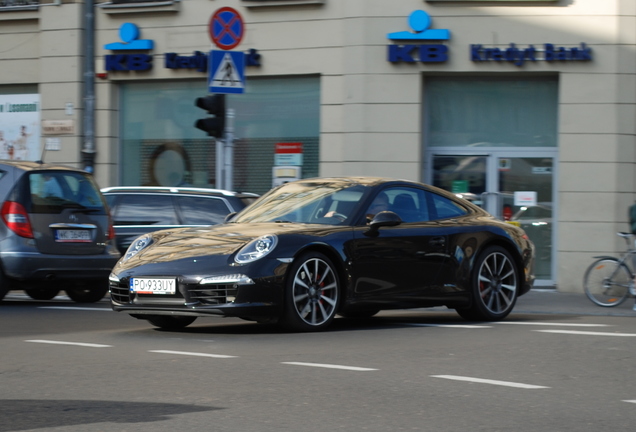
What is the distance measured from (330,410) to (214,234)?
4.01m

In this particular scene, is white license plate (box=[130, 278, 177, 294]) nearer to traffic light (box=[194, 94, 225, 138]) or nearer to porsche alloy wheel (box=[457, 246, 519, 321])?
porsche alloy wheel (box=[457, 246, 519, 321])

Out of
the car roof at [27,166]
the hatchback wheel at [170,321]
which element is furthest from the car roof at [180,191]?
the hatchback wheel at [170,321]

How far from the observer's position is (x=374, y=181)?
33.4ft

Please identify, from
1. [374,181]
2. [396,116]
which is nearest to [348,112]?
[396,116]

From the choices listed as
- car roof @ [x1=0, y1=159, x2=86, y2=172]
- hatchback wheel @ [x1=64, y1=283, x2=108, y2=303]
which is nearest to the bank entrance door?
hatchback wheel @ [x1=64, y1=283, x2=108, y2=303]

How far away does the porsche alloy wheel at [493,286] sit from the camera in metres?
10.5

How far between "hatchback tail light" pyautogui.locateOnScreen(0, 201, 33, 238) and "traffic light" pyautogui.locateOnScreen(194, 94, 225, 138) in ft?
7.53

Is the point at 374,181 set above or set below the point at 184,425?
above

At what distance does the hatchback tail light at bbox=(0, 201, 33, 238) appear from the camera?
12203 millimetres

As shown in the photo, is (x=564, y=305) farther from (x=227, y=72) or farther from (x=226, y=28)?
(x=226, y=28)

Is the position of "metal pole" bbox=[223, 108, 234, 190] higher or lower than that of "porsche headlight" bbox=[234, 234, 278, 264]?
higher

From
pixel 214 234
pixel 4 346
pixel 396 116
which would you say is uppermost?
pixel 396 116

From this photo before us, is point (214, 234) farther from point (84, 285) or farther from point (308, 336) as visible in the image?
point (84, 285)

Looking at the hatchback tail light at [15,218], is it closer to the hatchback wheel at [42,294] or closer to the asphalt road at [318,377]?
the hatchback wheel at [42,294]
